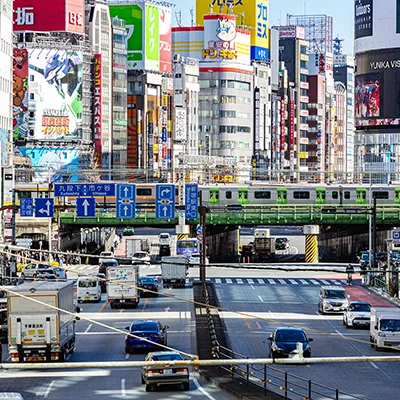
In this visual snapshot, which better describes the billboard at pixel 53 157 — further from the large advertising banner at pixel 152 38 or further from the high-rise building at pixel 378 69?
the high-rise building at pixel 378 69

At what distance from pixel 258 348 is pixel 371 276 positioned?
122 ft

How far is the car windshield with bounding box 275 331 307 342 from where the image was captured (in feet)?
141

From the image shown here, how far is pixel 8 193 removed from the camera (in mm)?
113000

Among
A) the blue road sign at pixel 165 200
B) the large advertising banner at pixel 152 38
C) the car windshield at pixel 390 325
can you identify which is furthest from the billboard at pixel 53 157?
the car windshield at pixel 390 325

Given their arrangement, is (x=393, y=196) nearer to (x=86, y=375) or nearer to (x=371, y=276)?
(x=371, y=276)

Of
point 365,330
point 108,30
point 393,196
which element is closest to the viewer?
point 365,330

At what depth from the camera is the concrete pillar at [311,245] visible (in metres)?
115

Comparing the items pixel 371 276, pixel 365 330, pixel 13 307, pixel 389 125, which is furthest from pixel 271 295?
pixel 389 125

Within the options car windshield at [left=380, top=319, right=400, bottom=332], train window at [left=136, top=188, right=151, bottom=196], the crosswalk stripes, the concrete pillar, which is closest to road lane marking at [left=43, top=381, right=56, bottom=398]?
car windshield at [left=380, top=319, right=400, bottom=332]

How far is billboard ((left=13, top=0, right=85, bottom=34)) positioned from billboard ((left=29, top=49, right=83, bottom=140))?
→ 3.28 meters

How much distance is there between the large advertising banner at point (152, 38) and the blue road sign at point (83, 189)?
103817 millimetres

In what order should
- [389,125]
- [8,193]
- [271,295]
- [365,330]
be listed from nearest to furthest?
[365,330] < [271,295] < [8,193] < [389,125]

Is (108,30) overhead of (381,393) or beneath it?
overhead

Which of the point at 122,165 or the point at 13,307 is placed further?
the point at 122,165
